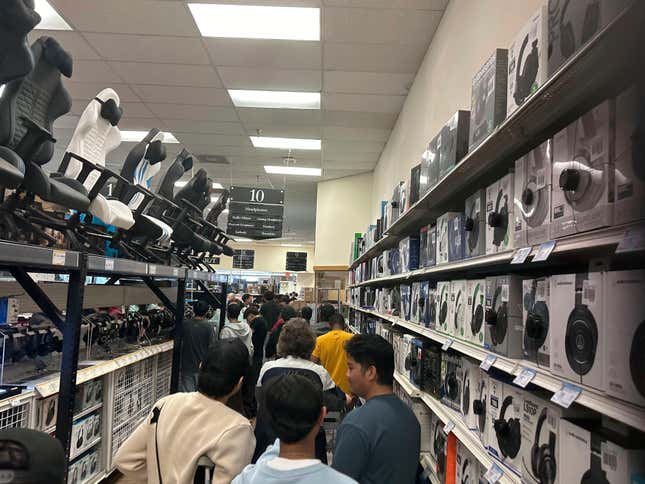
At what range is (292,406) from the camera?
55.1 inches

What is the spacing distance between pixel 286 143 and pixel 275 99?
1.85 m

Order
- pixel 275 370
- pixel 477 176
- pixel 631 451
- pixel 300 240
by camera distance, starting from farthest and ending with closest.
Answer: pixel 300 240 → pixel 275 370 → pixel 477 176 → pixel 631 451

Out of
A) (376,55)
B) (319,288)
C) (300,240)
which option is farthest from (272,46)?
(300,240)

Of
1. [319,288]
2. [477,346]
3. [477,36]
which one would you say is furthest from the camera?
[319,288]

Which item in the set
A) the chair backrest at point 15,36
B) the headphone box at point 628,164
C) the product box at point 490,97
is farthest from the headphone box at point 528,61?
the chair backrest at point 15,36

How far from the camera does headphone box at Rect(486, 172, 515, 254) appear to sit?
1.66 metres

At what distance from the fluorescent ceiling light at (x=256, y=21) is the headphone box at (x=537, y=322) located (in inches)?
140

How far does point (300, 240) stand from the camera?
888 inches

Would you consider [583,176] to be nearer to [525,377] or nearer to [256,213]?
[525,377]

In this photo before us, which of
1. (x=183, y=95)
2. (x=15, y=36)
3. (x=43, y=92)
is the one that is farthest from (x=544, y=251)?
(x=183, y=95)

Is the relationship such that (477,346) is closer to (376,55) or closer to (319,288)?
(376,55)

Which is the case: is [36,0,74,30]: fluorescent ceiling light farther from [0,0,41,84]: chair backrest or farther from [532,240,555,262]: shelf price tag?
[532,240,555,262]: shelf price tag

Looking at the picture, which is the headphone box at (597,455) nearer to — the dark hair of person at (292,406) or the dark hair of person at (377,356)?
the dark hair of person at (292,406)

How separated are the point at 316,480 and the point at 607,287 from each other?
2.83ft
